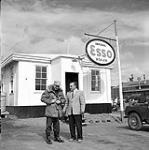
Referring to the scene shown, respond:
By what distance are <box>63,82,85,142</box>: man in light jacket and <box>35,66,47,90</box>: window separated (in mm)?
7194

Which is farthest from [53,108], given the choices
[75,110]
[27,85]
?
[27,85]

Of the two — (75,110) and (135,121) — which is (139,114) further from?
(75,110)

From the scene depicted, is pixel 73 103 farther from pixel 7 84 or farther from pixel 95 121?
pixel 7 84

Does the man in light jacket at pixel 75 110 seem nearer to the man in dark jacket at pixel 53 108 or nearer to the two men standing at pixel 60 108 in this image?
the two men standing at pixel 60 108

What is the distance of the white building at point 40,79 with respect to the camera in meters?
13.3

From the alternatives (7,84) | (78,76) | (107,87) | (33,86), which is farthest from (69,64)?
(7,84)


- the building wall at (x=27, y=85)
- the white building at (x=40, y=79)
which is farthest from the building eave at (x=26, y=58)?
the building wall at (x=27, y=85)

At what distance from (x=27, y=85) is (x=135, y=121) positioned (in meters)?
6.97

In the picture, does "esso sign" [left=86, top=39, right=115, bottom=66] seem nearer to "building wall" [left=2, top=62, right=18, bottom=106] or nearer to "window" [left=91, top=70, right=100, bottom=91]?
"window" [left=91, top=70, right=100, bottom=91]

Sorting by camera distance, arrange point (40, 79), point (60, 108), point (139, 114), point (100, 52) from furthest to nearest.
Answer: point (40, 79) → point (100, 52) → point (139, 114) → point (60, 108)

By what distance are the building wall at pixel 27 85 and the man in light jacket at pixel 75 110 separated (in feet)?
22.8

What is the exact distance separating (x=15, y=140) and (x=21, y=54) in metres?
7.59

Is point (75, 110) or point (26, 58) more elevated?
point (26, 58)

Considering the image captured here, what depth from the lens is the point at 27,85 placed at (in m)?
13.4
